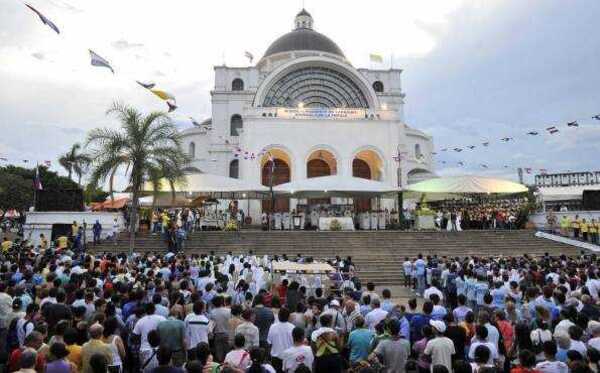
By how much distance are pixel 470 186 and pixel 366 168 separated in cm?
1332

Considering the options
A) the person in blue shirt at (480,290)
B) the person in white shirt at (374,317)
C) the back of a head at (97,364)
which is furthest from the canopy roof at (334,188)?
the back of a head at (97,364)

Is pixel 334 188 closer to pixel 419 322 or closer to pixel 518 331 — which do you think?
pixel 419 322

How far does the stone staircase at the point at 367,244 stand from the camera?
62.4 feet

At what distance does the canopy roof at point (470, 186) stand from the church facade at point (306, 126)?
23.6ft

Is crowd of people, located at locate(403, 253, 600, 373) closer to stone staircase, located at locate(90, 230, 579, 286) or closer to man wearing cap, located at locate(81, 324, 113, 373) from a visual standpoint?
man wearing cap, located at locate(81, 324, 113, 373)

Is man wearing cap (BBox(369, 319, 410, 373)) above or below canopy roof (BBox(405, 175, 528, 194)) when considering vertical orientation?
below

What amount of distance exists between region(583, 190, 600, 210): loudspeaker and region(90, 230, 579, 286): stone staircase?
3.11 metres

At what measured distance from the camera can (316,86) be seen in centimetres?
3606

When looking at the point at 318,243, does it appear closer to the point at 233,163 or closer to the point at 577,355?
the point at 577,355

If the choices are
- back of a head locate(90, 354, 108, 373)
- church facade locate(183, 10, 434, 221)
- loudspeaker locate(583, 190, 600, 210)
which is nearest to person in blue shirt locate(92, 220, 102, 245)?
church facade locate(183, 10, 434, 221)

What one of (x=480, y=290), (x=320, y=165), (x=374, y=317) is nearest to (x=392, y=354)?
(x=374, y=317)

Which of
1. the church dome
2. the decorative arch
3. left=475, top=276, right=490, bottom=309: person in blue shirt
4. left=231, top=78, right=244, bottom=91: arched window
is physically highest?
the church dome

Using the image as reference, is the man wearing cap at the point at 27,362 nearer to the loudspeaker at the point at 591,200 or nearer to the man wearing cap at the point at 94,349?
the man wearing cap at the point at 94,349

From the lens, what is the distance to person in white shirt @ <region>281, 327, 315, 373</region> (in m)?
4.97
